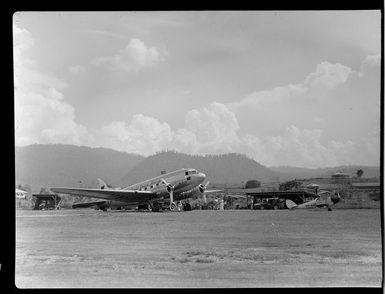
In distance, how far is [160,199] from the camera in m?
6.77

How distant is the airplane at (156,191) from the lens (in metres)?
6.62

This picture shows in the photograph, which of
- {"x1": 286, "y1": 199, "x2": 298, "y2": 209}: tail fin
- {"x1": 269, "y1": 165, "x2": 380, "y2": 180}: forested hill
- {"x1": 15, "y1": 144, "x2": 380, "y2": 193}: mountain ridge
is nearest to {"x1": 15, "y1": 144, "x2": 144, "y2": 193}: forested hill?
{"x1": 15, "y1": 144, "x2": 380, "y2": 193}: mountain ridge

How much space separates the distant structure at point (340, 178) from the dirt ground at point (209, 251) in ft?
1.10

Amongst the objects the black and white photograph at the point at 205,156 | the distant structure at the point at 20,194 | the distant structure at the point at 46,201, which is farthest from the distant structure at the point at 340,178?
the distant structure at the point at 20,194

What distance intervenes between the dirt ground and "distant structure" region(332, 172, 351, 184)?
0.34m

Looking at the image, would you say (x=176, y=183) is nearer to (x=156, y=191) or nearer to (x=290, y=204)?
(x=156, y=191)

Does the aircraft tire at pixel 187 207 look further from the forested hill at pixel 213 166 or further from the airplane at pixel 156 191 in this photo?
the forested hill at pixel 213 166

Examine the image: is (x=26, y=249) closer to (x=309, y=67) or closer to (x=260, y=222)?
(x=260, y=222)

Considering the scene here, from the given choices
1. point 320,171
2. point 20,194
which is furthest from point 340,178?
point 20,194

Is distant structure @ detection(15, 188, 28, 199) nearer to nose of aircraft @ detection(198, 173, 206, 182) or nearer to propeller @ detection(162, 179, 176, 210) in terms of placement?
propeller @ detection(162, 179, 176, 210)

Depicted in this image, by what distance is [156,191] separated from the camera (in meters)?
6.76

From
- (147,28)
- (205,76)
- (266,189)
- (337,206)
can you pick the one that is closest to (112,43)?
(147,28)

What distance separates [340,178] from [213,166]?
4.54 ft

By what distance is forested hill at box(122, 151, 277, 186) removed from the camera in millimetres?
6430
